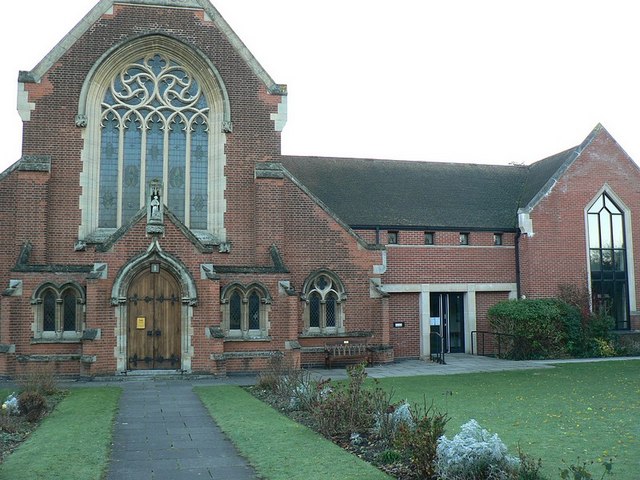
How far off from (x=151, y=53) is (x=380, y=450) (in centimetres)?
1599

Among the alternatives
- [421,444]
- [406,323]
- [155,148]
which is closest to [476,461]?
[421,444]

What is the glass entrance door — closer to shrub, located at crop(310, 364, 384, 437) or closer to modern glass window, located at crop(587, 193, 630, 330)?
modern glass window, located at crop(587, 193, 630, 330)

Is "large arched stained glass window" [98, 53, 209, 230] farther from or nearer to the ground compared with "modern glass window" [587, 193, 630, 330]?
farther from the ground

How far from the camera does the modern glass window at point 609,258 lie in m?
25.1

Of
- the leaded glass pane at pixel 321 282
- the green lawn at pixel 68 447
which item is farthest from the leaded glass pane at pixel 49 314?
the leaded glass pane at pixel 321 282

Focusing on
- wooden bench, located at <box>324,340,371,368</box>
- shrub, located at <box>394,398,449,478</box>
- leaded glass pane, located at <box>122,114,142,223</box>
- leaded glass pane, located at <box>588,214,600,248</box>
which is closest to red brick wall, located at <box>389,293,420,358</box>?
wooden bench, located at <box>324,340,371,368</box>

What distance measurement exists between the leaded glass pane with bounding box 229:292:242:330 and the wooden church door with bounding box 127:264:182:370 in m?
1.72

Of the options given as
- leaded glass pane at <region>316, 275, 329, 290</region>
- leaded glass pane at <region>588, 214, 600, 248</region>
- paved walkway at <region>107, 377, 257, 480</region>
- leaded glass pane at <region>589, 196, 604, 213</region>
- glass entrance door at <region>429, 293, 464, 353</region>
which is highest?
leaded glass pane at <region>589, 196, 604, 213</region>

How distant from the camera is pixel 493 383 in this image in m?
16.2

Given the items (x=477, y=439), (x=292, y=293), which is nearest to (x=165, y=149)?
(x=292, y=293)

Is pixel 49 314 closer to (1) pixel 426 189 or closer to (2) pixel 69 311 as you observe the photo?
(2) pixel 69 311

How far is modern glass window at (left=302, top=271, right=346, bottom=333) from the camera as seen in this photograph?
2094 cm

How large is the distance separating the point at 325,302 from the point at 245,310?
289 centimetres

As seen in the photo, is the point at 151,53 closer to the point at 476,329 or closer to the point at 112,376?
the point at 112,376
